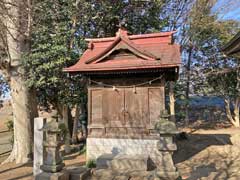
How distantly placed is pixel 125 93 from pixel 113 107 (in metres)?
0.75

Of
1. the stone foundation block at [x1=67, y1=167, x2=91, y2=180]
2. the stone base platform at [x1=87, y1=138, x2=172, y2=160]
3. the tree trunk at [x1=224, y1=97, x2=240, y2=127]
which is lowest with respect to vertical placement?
the stone foundation block at [x1=67, y1=167, x2=91, y2=180]

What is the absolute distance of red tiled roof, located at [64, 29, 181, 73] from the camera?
1028 cm

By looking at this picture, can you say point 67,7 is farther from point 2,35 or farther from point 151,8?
point 151,8

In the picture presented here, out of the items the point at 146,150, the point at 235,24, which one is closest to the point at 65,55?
the point at 146,150

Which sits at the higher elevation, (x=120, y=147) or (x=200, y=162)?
(x=120, y=147)

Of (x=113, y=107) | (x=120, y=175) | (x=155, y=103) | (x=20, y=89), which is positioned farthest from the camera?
(x=20, y=89)

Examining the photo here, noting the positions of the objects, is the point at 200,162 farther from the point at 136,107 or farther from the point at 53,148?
the point at 53,148

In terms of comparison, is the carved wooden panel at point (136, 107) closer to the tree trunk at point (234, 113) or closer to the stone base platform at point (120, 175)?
the stone base platform at point (120, 175)

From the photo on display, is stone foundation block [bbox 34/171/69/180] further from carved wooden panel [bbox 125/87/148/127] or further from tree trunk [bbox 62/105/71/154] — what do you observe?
tree trunk [bbox 62/105/71/154]

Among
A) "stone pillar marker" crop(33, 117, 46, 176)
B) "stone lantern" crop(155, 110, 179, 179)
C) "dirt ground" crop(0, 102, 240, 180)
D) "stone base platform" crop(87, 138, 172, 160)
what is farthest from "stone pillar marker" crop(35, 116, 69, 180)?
"stone base platform" crop(87, 138, 172, 160)

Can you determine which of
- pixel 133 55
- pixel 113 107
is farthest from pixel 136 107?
pixel 133 55

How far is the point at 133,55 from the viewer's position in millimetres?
11102

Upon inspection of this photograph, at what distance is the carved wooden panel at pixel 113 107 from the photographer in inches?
438

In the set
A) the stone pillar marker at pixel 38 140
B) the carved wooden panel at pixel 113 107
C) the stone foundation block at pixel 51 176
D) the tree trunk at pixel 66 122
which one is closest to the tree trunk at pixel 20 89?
the tree trunk at pixel 66 122
